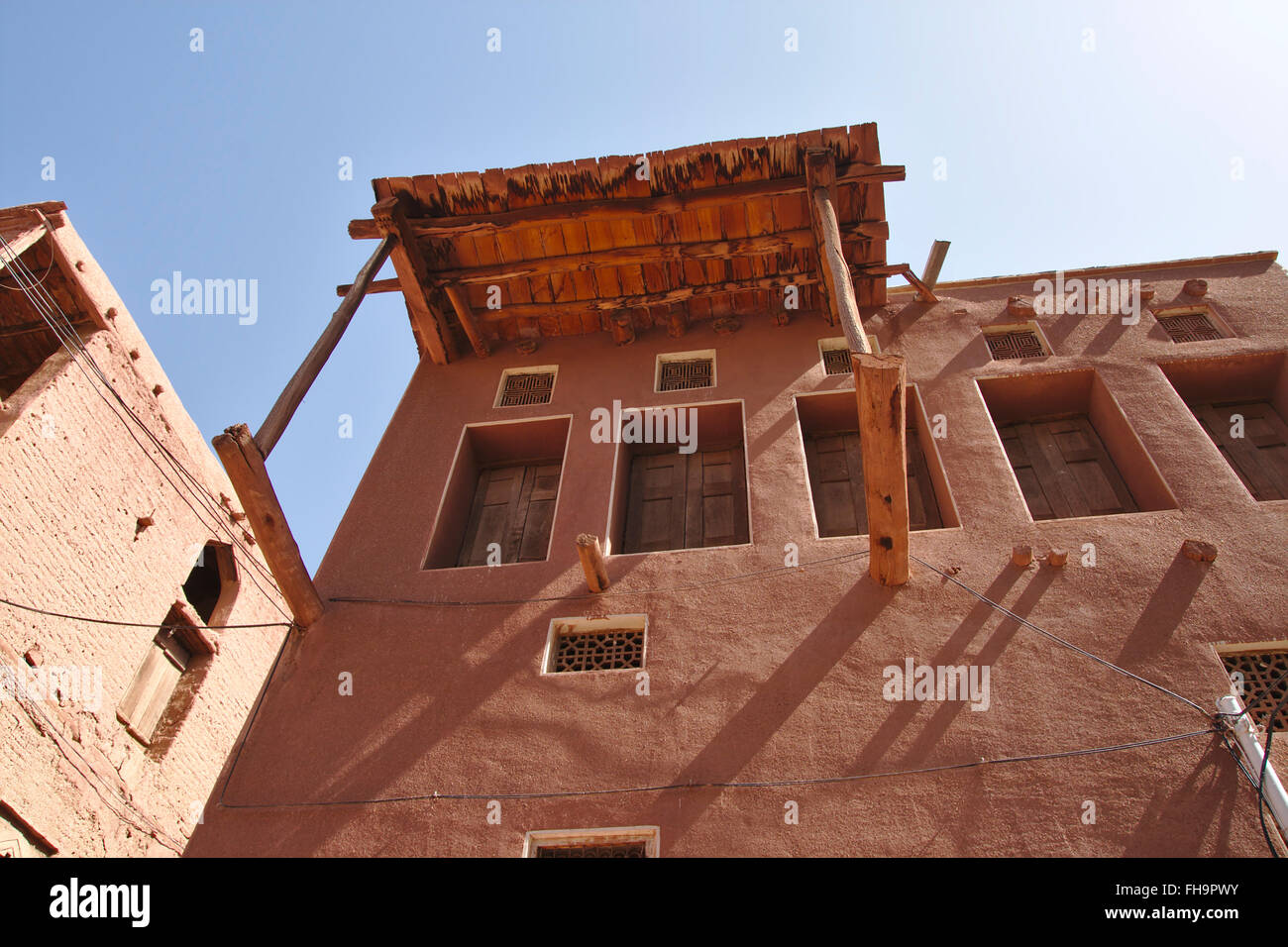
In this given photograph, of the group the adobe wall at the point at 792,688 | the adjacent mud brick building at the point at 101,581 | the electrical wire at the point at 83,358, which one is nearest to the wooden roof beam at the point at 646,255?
the adobe wall at the point at 792,688

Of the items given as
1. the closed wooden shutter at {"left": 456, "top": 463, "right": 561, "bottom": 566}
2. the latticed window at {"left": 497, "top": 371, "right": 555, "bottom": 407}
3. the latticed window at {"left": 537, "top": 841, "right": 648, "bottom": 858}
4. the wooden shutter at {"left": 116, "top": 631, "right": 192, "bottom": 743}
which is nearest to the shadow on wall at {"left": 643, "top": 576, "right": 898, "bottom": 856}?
the latticed window at {"left": 537, "top": 841, "right": 648, "bottom": 858}

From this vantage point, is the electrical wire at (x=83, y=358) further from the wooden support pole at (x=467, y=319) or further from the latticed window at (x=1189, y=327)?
the latticed window at (x=1189, y=327)

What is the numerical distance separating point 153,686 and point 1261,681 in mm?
11381

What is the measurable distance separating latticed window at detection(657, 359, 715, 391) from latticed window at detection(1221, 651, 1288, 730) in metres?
5.00

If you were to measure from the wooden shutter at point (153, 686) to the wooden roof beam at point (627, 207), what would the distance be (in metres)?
6.10

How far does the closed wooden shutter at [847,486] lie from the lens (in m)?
7.56

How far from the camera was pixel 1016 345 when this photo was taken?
29.0 ft

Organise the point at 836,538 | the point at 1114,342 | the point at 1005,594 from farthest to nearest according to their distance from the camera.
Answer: the point at 1114,342 → the point at 836,538 → the point at 1005,594

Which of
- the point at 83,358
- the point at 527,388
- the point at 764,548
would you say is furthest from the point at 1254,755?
the point at 83,358

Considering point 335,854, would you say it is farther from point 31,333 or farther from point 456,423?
point 31,333

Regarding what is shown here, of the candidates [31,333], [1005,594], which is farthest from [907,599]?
[31,333]

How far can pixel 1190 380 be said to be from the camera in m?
8.16

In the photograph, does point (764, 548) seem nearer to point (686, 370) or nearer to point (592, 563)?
point (592, 563)
